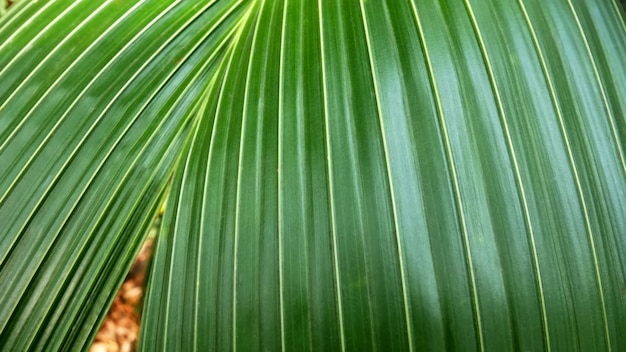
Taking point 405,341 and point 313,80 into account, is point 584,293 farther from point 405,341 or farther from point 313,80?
point 313,80

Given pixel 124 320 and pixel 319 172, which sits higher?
pixel 319 172

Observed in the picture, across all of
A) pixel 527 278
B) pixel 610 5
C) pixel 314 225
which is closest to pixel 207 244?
pixel 314 225

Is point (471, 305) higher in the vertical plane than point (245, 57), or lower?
lower

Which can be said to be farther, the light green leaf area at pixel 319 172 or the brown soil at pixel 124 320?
the brown soil at pixel 124 320

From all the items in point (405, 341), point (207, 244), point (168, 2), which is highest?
point (168, 2)

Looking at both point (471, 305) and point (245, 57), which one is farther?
point (245, 57)

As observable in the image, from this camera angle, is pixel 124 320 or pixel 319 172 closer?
pixel 319 172

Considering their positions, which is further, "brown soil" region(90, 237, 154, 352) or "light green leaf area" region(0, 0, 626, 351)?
"brown soil" region(90, 237, 154, 352)
